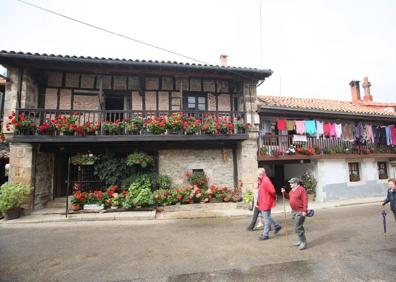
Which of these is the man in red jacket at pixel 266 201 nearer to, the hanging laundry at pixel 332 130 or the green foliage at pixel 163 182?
the green foliage at pixel 163 182

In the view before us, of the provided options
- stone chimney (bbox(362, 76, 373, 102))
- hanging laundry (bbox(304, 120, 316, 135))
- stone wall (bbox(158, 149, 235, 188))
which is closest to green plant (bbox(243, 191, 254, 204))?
stone wall (bbox(158, 149, 235, 188))

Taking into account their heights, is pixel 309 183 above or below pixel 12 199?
above

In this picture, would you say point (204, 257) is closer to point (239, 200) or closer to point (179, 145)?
point (239, 200)

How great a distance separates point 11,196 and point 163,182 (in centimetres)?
561

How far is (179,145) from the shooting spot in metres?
10.7

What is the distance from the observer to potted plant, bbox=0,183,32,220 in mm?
7730

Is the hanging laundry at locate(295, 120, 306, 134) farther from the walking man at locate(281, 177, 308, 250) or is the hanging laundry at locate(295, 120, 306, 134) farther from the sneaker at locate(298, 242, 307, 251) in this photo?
the sneaker at locate(298, 242, 307, 251)

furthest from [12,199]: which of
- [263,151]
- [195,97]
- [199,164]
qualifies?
[263,151]

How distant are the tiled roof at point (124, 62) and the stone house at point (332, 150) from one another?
198 centimetres

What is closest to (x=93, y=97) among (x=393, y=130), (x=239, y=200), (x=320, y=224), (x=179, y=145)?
(x=179, y=145)

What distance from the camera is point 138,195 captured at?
903 centimetres

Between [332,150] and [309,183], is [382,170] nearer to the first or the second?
[332,150]

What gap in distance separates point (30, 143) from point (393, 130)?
20.1 metres

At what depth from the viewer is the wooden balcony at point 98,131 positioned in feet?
28.3
